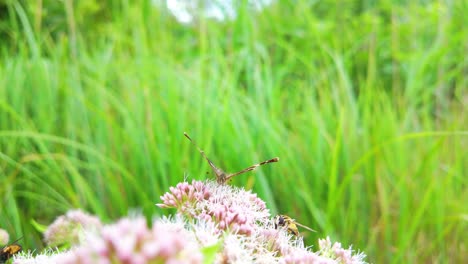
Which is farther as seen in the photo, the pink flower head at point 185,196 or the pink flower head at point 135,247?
the pink flower head at point 185,196

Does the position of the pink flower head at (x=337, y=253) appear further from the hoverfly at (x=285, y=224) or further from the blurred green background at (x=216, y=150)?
the blurred green background at (x=216, y=150)

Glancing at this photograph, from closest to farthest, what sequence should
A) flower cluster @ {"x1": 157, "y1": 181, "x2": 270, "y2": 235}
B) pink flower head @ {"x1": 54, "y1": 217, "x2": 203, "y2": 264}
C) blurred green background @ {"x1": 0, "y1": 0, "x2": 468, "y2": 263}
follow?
pink flower head @ {"x1": 54, "y1": 217, "x2": 203, "y2": 264}, flower cluster @ {"x1": 157, "y1": 181, "x2": 270, "y2": 235}, blurred green background @ {"x1": 0, "y1": 0, "x2": 468, "y2": 263}

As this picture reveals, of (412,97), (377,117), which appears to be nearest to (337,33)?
(412,97)

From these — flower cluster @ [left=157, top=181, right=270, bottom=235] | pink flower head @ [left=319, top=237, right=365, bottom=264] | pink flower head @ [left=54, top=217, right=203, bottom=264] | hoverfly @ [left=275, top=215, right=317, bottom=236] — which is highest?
pink flower head @ [left=54, top=217, right=203, bottom=264]

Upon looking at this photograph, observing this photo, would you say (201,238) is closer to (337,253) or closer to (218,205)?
(218,205)

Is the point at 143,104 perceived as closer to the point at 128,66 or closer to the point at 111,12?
the point at 128,66

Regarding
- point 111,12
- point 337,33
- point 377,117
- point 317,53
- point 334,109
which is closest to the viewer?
point 377,117

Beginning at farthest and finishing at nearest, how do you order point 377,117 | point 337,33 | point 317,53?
1. point 337,33
2. point 317,53
3. point 377,117

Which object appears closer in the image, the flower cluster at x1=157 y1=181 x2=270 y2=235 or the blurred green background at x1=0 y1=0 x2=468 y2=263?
the flower cluster at x1=157 y1=181 x2=270 y2=235

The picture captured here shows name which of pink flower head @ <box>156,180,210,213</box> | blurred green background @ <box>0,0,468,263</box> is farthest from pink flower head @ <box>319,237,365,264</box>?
blurred green background @ <box>0,0,468,263</box>

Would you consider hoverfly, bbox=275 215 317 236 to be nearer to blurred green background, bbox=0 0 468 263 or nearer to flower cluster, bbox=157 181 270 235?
flower cluster, bbox=157 181 270 235

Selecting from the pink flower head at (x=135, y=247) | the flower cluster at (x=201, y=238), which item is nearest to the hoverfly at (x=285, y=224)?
the flower cluster at (x=201, y=238)
